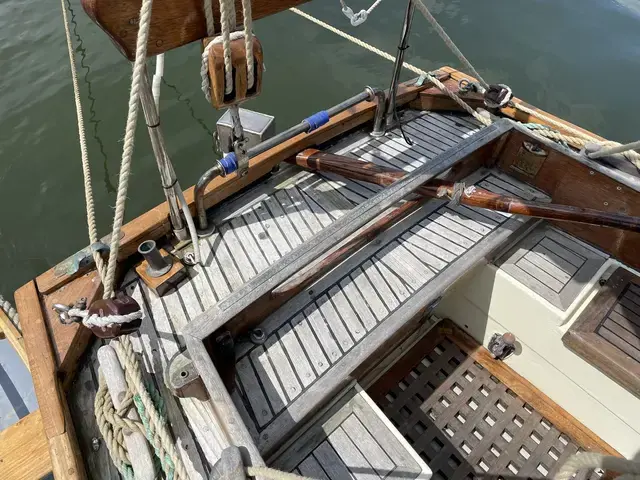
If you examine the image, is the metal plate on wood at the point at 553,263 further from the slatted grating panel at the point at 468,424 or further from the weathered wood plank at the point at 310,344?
the weathered wood plank at the point at 310,344

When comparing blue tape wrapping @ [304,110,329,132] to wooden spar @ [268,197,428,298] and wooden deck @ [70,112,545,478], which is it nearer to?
wooden deck @ [70,112,545,478]

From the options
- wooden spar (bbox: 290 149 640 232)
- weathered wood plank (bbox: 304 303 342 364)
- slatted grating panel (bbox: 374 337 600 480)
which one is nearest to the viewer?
weathered wood plank (bbox: 304 303 342 364)

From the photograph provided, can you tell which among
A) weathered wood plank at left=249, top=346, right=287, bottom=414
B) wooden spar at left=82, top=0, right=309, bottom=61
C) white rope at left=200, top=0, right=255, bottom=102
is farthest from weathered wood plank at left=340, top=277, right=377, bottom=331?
wooden spar at left=82, top=0, right=309, bottom=61

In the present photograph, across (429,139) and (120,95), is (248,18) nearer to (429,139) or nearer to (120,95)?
(429,139)

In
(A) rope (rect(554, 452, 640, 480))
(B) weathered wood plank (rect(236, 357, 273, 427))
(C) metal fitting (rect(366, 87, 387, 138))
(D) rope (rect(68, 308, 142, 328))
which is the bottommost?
(A) rope (rect(554, 452, 640, 480))

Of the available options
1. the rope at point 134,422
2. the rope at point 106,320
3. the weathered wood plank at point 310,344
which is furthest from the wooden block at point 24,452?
the weathered wood plank at point 310,344

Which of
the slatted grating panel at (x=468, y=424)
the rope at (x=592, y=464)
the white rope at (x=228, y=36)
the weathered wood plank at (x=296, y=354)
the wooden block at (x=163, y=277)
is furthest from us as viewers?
the slatted grating panel at (x=468, y=424)
